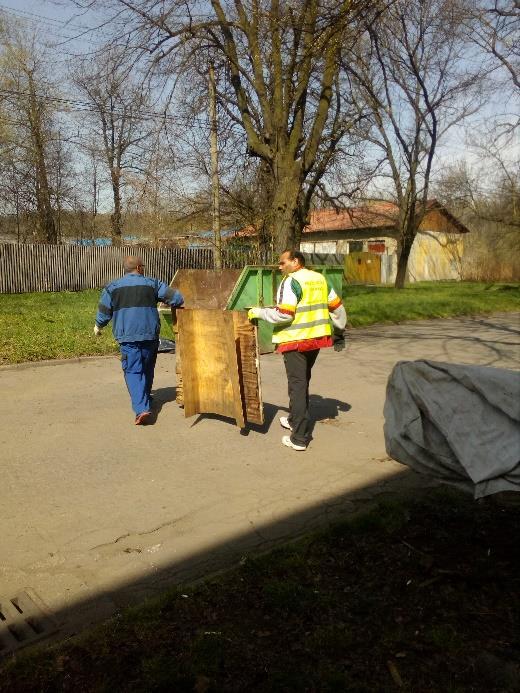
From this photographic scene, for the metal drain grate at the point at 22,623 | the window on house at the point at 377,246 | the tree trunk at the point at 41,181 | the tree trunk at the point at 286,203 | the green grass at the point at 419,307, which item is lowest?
the green grass at the point at 419,307

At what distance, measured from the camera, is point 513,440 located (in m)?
3.03

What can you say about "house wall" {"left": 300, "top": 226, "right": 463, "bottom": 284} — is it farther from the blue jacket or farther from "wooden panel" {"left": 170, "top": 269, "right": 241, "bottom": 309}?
the blue jacket

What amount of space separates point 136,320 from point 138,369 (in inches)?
20.6

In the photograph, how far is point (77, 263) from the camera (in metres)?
24.1

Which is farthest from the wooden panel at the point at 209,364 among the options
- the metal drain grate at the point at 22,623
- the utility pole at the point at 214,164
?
the utility pole at the point at 214,164

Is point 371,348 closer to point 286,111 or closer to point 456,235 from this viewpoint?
point 286,111

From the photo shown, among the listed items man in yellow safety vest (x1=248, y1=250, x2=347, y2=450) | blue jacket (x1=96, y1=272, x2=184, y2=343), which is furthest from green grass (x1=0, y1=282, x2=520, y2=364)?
man in yellow safety vest (x1=248, y1=250, x2=347, y2=450)

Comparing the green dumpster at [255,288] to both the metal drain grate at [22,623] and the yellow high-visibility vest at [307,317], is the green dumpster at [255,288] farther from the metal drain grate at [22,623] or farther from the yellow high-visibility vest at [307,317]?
the metal drain grate at [22,623]

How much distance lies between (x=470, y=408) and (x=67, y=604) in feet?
7.61

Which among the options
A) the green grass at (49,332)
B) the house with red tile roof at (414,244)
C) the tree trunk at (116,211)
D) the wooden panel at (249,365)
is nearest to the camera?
the wooden panel at (249,365)

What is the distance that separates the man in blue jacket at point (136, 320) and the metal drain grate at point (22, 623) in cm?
338

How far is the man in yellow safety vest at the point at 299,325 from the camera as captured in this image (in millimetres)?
5660

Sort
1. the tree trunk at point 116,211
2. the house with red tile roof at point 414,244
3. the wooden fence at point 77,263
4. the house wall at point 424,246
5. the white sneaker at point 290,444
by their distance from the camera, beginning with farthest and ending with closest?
the house wall at point 424,246 < the house with red tile roof at point 414,244 < the tree trunk at point 116,211 < the wooden fence at point 77,263 < the white sneaker at point 290,444

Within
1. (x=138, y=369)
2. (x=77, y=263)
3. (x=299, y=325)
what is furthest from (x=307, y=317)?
(x=77, y=263)
